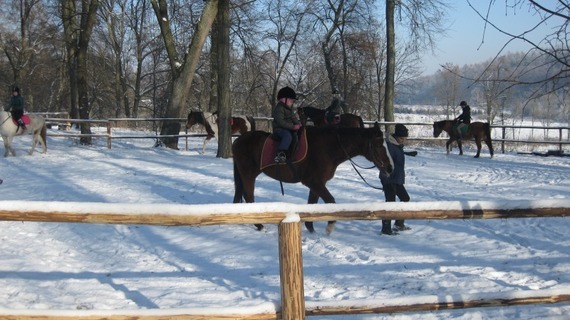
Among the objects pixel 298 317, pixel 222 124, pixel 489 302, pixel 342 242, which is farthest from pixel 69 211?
pixel 222 124

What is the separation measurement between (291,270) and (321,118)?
46.3ft

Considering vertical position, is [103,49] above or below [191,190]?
above

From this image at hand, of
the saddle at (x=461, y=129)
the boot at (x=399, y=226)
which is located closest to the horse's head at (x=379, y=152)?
the boot at (x=399, y=226)

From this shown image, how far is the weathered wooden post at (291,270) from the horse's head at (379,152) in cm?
444

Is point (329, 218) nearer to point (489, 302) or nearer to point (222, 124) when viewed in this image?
point (489, 302)

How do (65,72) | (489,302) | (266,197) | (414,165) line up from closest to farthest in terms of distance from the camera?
1. (489,302)
2. (266,197)
3. (414,165)
4. (65,72)

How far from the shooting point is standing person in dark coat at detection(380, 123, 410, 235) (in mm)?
7691

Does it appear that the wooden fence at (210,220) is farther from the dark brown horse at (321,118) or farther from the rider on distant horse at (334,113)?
the rider on distant horse at (334,113)

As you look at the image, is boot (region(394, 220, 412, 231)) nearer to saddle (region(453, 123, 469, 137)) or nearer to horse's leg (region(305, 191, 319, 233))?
horse's leg (region(305, 191, 319, 233))

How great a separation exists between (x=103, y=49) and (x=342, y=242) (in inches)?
1824

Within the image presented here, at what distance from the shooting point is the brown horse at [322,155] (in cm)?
750

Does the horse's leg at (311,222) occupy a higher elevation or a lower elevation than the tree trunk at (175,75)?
lower

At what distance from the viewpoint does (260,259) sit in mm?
6512

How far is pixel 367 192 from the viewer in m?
11.4
